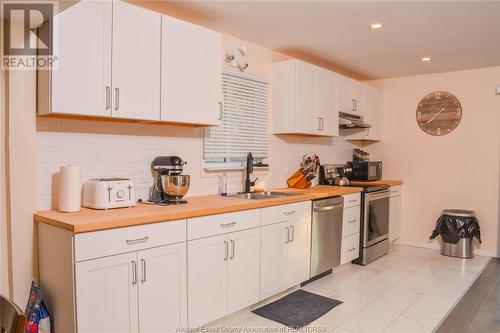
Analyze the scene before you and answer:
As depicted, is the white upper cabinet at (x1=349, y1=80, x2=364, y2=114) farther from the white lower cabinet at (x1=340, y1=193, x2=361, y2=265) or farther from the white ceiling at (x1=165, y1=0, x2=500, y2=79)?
the white lower cabinet at (x1=340, y1=193, x2=361, y2=265)

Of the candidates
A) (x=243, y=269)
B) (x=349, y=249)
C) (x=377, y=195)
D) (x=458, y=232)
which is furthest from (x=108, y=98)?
(x=458, y=232)

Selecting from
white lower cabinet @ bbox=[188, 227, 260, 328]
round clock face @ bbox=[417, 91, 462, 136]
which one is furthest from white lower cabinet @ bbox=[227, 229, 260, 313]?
round clock face @ bbox=[417, 91, 462, 136]

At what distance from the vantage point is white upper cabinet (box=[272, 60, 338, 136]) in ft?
13.1

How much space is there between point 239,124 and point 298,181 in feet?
3.47

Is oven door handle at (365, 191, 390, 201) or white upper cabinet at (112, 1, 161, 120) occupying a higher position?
white upper cabinet at (112, 1, 161, 120)

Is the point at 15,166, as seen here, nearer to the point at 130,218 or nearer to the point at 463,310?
the point at 130,218

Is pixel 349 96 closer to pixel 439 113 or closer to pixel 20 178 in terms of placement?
pixel 439 113

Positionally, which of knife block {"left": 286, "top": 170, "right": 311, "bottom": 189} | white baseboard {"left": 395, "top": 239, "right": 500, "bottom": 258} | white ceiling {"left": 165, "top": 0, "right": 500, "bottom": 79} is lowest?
white baseboard {"left": 395, "top": 239, "right": 500, "bottom": 258}

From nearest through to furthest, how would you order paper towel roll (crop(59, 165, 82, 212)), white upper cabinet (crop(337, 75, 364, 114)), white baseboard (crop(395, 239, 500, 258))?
paper towel roll (crop(59, 165, 82, 212)) → white upper cabinet (crop(337, 75, 364, 114)) → white baseboard (crop(395, 239, 500, 258))

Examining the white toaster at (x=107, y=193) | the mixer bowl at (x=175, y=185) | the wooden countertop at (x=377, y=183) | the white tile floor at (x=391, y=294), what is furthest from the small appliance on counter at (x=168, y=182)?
the wooden countertop at (x=377, y=183)

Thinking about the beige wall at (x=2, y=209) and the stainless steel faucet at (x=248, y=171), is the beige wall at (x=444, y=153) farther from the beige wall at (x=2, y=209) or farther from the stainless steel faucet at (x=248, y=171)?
the beige wall at (x=2, y=209)

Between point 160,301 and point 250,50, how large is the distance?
8.49 feet

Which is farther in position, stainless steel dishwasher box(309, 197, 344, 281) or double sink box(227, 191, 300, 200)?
stainless steel dishwasher box(309, 197, 344, 281)

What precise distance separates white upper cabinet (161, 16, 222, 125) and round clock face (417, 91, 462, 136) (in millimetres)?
3525
